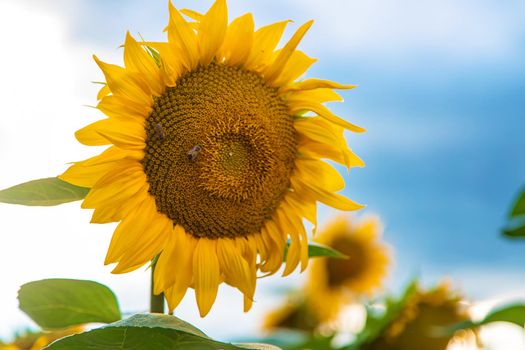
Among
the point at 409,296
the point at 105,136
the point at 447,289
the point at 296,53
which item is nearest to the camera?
the point at 105,136

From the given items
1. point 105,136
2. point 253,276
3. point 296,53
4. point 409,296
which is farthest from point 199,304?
point 409,296

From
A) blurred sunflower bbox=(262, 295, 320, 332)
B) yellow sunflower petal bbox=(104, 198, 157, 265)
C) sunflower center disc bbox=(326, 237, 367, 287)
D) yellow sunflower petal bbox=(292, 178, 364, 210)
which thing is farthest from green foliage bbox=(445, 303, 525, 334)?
sunflower center disc bbox=(326, 237, 367, 287)

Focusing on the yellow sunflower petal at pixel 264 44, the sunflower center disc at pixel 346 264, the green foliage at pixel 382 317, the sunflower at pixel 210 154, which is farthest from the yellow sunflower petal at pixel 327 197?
the sunflower center disc at pixel 346 264

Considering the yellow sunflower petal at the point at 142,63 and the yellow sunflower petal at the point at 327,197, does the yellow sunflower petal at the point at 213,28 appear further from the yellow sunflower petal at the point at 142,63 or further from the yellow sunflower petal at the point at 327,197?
the yellow sunflower petal at the point at 327,197

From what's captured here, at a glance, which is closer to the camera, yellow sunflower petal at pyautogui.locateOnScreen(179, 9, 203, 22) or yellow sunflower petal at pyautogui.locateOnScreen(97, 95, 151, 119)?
yellow sunflower petal at pyautogui.locateOnScreen(97, 95, 151, 119)

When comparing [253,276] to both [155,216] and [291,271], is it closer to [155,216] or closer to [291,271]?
[291,271]

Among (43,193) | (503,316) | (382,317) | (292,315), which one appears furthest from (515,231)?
(292,315)

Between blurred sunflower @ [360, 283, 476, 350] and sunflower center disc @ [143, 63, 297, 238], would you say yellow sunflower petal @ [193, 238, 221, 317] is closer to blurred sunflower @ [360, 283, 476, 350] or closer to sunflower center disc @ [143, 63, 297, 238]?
sunflower center disc @ [143, 63, 297, 238]
